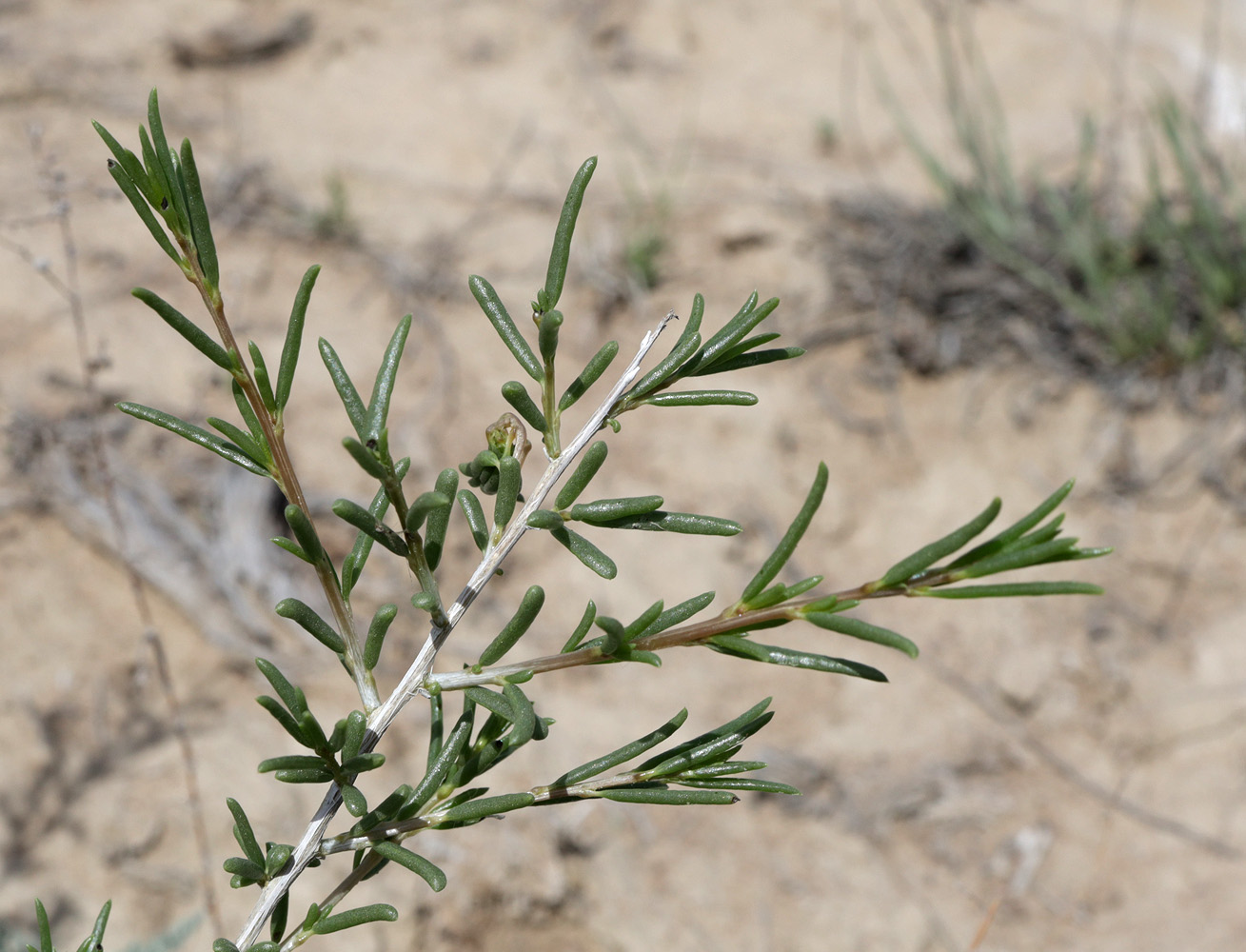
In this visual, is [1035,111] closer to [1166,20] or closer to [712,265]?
[1166,20]

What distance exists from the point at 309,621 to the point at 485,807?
0.18 m

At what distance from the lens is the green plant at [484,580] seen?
2.13 ft

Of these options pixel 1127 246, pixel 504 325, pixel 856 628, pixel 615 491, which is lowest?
pixel 856 628

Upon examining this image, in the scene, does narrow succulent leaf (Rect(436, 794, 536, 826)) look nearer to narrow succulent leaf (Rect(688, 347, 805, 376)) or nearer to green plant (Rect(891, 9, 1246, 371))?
narrow succulent leaf (Rect(688, 347, 805, 376))

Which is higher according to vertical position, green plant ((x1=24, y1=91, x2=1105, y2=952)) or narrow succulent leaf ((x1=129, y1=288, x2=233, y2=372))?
narrow succulent leaf ((x1=129, y1=288, x2=233, y2=372))

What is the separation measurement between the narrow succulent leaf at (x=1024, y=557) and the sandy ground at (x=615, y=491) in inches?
47.9

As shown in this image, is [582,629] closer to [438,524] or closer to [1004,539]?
[438,524]

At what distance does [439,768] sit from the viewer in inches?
29.2

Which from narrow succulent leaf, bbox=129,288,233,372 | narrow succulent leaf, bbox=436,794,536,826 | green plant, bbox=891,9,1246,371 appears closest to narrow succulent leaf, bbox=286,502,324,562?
narrow succulent leaf, bbox=129,288,233,372

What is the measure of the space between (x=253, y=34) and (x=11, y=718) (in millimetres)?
3095

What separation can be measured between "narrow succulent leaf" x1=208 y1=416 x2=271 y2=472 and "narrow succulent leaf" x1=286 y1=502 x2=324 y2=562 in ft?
0.23

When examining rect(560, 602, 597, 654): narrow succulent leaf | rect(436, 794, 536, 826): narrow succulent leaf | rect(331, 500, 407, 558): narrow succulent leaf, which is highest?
rect(331, 500, 407, 558): narrow succulent leaf

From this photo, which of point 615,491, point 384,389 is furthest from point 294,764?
point 615,491

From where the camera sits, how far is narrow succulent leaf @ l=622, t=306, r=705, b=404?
0.73 m
